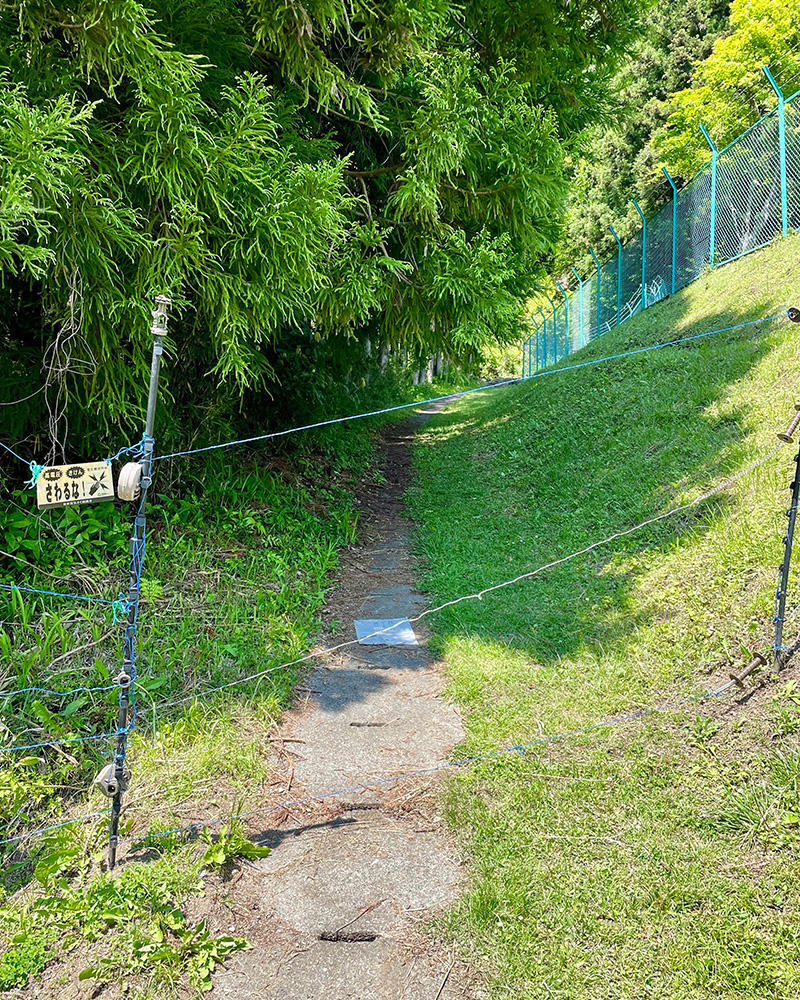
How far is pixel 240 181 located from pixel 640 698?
3.60 metres

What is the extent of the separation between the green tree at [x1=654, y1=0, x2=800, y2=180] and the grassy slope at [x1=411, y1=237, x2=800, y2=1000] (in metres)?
12.4

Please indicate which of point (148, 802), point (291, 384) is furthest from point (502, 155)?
point (148, 802)

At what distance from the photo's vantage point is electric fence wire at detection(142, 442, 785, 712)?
4.20 meters

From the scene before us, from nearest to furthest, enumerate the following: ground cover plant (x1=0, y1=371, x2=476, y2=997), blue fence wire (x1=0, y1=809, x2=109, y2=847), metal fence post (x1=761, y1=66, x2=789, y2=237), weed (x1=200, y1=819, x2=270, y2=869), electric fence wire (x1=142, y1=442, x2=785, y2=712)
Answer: ground cover plant (x1=0, y1=371, x2=476, y2=997), weed (x1=200, y1=819, x2=270, y2=869), blue fence wire (x1=0, y1=809, x2=109, y2=847), electric fence wire (x1=142, y1=442, x2=785, y2=712), metal fence post (x1=761, y1=66, x2=789, y2=237)

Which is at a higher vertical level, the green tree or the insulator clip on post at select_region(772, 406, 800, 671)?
the green tree

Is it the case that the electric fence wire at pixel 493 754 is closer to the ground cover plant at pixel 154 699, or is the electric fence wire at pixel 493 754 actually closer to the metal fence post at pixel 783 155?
the ground cover plant at pixel 154 699

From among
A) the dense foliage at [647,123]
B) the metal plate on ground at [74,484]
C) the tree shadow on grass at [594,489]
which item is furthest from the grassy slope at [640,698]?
the dense foliage at [647,123]

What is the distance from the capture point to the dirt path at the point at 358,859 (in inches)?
98.3

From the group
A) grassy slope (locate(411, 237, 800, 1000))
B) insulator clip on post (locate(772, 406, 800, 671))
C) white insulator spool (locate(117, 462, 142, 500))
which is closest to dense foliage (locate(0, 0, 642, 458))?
white insulator spool (locate(117, 462, 142, 500))

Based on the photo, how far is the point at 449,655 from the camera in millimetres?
4746

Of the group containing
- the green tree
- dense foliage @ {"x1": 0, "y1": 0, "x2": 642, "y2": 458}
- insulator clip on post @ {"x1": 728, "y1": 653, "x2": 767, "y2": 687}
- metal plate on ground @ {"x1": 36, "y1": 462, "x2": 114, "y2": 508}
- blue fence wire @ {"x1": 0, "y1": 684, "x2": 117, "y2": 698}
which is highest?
the green tree

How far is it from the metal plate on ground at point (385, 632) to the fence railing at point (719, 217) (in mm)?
3469

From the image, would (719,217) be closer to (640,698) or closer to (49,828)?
(640,698)

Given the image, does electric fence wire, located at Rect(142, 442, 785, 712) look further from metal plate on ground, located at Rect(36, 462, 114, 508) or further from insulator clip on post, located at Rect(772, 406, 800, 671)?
metal plate on ground, located at Rect(36, 462, 114, 508)
